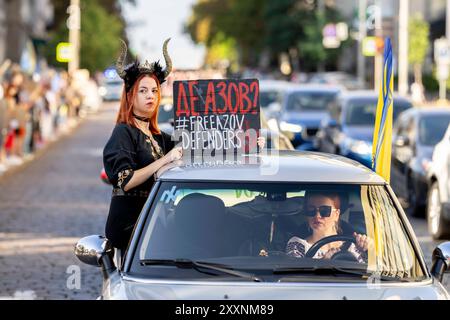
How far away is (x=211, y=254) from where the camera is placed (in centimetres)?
603

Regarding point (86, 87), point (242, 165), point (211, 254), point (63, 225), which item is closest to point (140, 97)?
point (242, 165)

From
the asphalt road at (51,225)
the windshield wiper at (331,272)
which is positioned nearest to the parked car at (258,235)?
the windshield wiper at (331,272)

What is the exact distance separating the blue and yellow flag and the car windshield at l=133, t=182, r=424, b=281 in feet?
3.85

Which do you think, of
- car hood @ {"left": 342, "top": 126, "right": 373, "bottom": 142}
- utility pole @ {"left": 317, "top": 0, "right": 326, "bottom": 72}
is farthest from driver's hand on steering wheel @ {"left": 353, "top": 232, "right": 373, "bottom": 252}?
utility pole @ {"left": 317, "top": 0, "right": 326, "bottom": 72}

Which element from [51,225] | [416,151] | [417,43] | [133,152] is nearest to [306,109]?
[416,151]

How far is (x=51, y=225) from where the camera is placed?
1572cm

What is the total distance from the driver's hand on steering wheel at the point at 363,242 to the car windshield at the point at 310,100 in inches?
904

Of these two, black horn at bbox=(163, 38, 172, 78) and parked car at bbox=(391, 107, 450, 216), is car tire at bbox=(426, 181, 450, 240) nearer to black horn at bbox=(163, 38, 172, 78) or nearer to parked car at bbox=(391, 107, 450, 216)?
parked car at bbox=(391, 107, 450, 216)

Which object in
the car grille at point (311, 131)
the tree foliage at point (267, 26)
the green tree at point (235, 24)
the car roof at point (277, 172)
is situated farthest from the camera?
the green tree at point (235, 24)

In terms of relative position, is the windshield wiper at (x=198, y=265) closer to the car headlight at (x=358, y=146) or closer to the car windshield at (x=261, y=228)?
the car windshield at (x=261, y=228)

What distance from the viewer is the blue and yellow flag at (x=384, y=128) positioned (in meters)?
7.57

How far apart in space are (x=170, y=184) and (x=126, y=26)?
4222 inches

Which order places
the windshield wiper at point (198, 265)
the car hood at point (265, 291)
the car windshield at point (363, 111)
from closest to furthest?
the car hood at point (265, 291)
the windshield wiper at point (198, 265)
the car windshield at point (363, 111)

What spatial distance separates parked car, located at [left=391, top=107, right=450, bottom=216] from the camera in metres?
16.5
